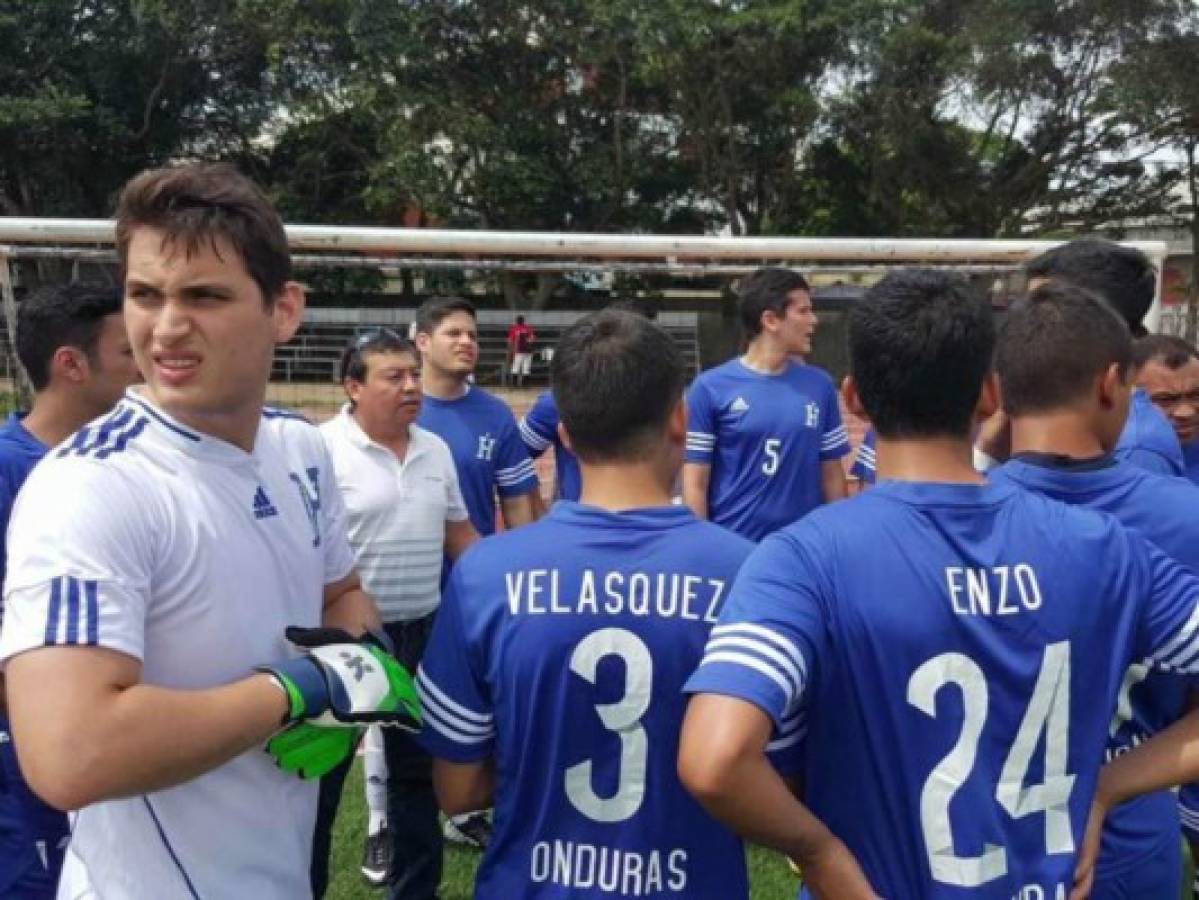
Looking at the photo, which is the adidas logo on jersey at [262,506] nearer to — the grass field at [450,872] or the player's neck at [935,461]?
the player's neck at [935,461]

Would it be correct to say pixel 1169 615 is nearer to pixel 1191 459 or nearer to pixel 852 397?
pixel 852 397

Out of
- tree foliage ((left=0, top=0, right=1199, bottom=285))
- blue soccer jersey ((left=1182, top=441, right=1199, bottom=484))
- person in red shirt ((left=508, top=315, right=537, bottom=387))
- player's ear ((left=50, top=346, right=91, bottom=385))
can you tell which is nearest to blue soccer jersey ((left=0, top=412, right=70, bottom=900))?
player's ear ((left=50, top=346, right=91, bottom=385))

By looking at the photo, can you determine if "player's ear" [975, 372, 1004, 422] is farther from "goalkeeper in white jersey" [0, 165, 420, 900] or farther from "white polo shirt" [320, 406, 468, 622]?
"white polo shirt" [320, 406, 468, 622]

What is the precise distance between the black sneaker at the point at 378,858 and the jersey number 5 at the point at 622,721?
2319mm

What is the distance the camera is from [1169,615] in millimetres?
1855

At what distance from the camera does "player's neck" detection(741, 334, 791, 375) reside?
18.2ft

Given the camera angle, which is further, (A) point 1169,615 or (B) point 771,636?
Answer: (A) point 1169,615

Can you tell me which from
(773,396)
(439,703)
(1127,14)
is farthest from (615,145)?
(439,703)

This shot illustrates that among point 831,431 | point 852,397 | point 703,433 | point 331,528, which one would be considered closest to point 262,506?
point 331,528

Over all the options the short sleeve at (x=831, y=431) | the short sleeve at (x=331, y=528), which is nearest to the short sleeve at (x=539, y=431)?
the short sleeve at (x=831, y=431)

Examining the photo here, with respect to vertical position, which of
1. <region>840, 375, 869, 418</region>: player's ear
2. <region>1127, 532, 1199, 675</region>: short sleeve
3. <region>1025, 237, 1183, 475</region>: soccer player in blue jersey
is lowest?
<region>1127, 532, 1199, 675</region>: short sleeve

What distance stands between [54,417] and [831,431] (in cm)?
377

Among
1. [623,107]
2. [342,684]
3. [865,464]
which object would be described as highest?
[623,107]

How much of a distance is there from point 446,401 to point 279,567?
3032 millimetres
